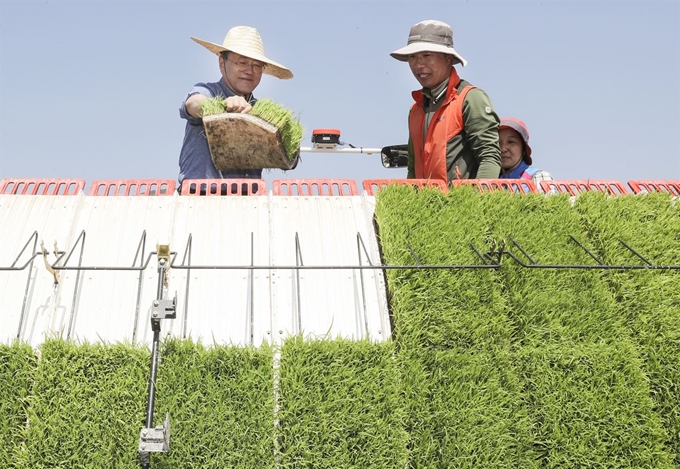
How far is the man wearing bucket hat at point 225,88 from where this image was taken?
14.2 ft

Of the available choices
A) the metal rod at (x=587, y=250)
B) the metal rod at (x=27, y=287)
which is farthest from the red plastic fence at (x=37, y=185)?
the metal rod at (x=587, y=250)

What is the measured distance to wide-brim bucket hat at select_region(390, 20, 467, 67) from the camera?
14.6 feet

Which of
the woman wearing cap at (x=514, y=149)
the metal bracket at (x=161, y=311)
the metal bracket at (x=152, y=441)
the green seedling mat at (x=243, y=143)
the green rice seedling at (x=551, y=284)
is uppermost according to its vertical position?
the woman wearing cap at (x=514, y=149)

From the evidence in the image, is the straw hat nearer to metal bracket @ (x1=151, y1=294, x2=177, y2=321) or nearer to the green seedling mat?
the green seedling mat

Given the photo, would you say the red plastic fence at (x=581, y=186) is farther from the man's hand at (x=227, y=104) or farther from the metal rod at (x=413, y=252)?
the man's hand at (x=227, y=104)

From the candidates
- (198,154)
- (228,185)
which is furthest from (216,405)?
(198,154)

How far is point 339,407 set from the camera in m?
3.00

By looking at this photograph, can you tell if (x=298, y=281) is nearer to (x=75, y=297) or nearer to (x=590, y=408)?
(x=75, y=297)

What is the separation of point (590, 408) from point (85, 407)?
210 cm

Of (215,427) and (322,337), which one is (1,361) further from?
(322,337)

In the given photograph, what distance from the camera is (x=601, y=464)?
309 centimetres

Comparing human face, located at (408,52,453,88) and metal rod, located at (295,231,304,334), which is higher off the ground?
human face, located at (408,52,453,88)

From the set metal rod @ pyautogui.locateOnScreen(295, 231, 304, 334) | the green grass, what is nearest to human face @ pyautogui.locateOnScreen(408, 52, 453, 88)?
A: the green grass

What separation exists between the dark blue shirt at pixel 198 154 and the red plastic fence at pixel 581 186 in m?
1.69
